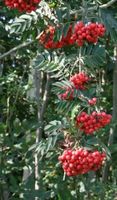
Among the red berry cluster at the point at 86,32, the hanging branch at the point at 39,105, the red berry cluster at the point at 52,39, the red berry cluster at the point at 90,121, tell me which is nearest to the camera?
the red berry cluster at the point at 90,121

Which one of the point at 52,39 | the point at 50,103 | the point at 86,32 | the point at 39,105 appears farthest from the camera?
the point at 50,103

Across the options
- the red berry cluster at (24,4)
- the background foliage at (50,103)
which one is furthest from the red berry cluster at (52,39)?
the red berry cluster at (24,4)

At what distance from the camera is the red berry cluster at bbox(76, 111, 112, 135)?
1.57 metres

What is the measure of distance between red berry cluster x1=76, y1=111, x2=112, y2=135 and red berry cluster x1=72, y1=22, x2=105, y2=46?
307 millimetres

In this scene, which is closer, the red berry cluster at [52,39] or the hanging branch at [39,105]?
the red berry cluster at [52,39]

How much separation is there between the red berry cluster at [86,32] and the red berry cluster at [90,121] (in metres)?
0.31

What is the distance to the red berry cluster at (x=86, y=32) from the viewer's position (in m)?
1.72

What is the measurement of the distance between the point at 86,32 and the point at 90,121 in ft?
1.18

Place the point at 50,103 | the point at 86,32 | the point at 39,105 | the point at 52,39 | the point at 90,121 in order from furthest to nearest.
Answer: the point at 50,103 < the point at 39,105 < the point at 52,39 < the point at 86,32 < the point at 90,121

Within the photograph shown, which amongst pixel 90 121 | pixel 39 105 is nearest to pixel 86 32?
pixel 90 121

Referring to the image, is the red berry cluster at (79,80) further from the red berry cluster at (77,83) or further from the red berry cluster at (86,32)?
the red berry cluster at (86,32)

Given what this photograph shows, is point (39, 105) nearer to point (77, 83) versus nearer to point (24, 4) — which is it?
point (24, 4)

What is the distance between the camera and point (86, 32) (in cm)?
172

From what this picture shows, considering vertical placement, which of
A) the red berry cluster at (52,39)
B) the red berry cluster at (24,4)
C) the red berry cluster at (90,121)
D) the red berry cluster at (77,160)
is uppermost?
the red berry cluster at (24,4)
